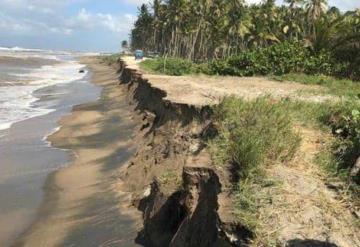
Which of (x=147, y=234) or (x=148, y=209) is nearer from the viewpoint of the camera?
(x=147, y=234)

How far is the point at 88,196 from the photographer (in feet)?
39.2

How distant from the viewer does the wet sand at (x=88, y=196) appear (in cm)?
959

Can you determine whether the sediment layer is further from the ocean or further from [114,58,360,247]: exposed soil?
the ocean

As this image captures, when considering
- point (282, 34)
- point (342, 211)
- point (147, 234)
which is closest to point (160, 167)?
point (147, 234)

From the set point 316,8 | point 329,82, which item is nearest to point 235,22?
point 316,8

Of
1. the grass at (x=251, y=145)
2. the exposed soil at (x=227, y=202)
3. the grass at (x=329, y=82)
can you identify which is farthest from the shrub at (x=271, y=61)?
the grass at (x=251, y=145)

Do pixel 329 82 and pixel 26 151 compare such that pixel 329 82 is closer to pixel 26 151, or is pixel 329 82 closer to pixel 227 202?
pixel 26 151

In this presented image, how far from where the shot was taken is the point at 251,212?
6043 mm

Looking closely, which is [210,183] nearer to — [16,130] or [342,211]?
[342,211]

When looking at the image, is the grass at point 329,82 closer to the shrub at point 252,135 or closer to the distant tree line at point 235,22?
the shrub at point 252,135

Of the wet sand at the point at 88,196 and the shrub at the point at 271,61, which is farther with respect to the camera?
the shrub at the point at 271,61

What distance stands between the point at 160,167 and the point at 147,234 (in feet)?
8.81

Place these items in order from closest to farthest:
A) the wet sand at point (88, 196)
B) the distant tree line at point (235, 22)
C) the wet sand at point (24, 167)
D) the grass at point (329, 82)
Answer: the wet sand at point (88, 196) → the wet sand at point (24, 167) → the grass at point (329, 82) → the distant tree line at point (235, 22)

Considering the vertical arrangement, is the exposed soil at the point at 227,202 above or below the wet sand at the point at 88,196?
above
